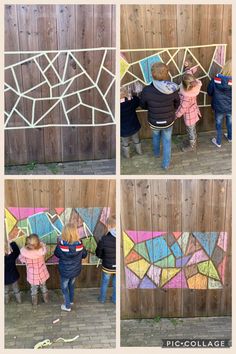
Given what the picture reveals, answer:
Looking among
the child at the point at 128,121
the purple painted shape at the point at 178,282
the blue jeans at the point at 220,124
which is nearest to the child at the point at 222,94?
the blue jeans at the point at 220,124

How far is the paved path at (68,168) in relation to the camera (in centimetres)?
482

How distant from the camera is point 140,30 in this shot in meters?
4.36

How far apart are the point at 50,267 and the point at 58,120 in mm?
1138

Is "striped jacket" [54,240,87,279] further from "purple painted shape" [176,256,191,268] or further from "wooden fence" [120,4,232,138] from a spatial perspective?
"wooden fence" [120,4,232,138]

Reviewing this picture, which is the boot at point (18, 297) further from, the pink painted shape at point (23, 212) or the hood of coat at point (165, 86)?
the hood of coat at point (165, 86)

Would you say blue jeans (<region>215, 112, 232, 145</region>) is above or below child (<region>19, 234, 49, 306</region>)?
above

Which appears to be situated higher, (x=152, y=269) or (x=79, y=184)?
(x=79, y=184)

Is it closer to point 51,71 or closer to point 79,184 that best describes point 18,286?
point 79,184

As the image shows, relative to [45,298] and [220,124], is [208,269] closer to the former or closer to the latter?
[220,124]

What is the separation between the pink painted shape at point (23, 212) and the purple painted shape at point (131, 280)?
791 mm

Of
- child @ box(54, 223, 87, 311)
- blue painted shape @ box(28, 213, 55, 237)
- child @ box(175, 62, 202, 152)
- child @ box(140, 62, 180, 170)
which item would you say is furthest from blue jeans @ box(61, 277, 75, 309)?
child @ box(175, 62, 202, 152)

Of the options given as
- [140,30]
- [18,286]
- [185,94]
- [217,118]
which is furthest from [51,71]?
[18,286]

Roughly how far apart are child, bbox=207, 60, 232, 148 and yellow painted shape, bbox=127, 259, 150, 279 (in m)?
1.17

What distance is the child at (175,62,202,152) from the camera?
172 inches
